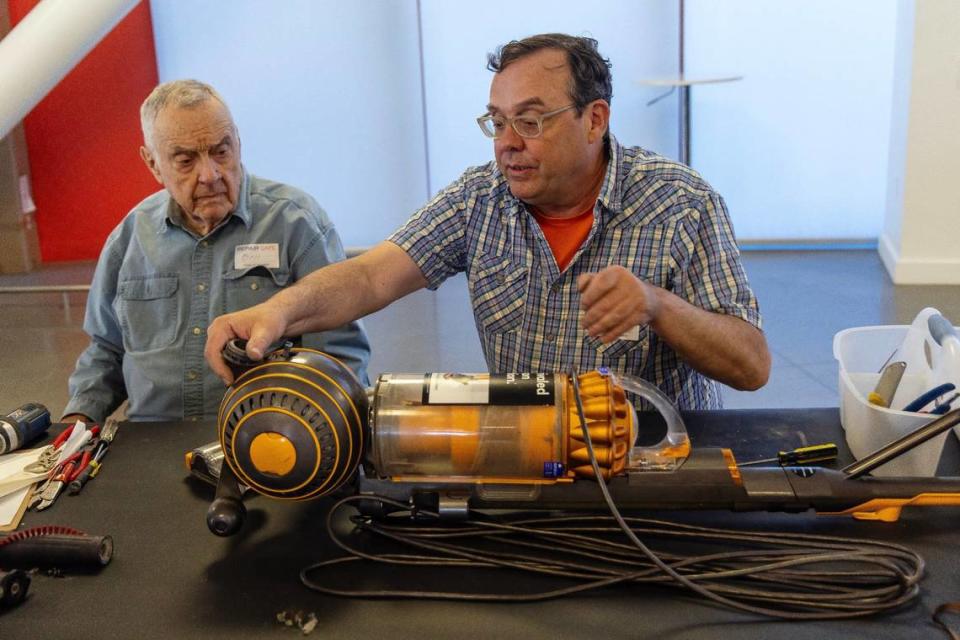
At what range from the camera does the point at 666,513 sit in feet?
4.53

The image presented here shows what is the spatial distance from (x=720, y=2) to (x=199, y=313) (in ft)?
13.2

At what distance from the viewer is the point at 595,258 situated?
1.92m

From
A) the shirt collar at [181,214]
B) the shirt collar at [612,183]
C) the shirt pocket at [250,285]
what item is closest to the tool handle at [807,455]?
the shirt collar at [612,183]

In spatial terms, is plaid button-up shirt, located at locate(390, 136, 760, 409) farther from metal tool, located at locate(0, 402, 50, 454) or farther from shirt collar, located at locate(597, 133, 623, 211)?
metal tool, located at locate(0, 402, 50, 454)

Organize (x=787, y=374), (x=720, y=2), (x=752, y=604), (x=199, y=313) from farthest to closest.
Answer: (x=720, y=2), (x=787, y=374), (x=199, y=313), (x=752, y=604)

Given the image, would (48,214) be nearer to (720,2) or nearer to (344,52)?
→ (344,52)

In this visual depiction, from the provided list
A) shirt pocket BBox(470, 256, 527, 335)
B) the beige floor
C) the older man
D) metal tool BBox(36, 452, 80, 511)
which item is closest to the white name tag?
the older man

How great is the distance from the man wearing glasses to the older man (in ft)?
1.11

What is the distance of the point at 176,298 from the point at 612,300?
1137mm

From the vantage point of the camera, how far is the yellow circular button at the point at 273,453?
4.19 ft

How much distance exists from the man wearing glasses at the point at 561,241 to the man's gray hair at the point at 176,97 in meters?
0.57

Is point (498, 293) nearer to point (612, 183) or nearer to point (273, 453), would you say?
point (612, 183)

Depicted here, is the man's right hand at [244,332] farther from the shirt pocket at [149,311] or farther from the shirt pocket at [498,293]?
the shirt pocket at [149,311]

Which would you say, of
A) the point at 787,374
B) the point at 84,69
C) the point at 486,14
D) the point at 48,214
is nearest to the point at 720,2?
the point at 486,14
